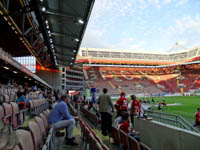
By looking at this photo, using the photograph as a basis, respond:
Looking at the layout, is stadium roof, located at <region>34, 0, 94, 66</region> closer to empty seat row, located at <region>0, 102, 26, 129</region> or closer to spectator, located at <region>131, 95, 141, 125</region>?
spectator, located at <region>131, 95, 141, 125</region>

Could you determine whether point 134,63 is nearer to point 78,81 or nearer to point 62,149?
point 78,81

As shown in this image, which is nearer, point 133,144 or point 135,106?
point 133,144

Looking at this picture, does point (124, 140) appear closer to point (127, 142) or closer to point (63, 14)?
point (127, 142)

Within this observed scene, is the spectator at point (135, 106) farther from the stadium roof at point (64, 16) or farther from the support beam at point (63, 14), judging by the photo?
the support beam at point (63, 14)

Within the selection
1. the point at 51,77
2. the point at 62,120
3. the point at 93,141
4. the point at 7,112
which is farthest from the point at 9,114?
the point at 51,77

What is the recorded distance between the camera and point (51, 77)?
30.5 m

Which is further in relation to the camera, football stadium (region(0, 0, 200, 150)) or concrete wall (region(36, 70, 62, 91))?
concrete wall (region(36, 70, 62, 91))

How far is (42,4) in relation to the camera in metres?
7.85

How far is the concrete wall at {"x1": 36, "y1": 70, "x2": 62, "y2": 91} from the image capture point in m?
30.2

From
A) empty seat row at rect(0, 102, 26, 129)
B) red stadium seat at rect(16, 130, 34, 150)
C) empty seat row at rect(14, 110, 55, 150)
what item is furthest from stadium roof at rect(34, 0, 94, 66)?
red stadium seat at rect(16, 130, 34, 150)

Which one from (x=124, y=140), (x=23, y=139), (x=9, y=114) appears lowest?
(x=124, y=140)

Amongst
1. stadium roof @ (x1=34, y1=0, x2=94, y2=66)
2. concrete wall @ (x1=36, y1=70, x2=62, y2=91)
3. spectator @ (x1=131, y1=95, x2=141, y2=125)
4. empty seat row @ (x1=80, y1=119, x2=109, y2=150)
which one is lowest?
empty seat row @ (x1=80, y1=119, x2=109, y2=150)

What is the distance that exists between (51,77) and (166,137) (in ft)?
93.4

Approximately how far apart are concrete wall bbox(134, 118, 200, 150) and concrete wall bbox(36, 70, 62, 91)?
26476mm
